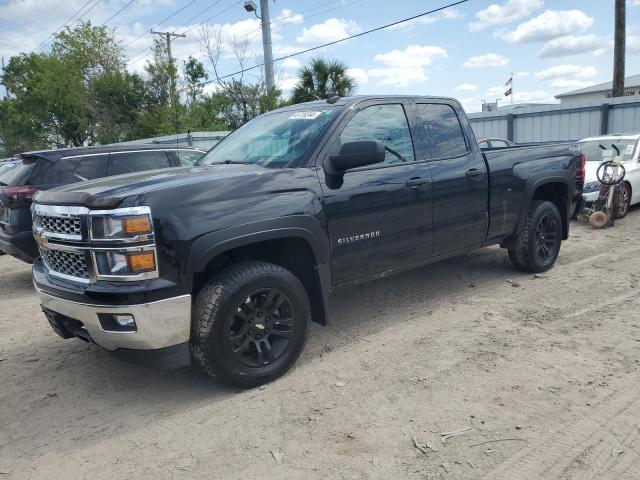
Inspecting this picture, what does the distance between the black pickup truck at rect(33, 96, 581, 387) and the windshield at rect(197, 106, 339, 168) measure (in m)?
0.02

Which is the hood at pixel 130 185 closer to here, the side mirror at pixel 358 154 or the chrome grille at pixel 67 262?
the chrome grille at pixel 67 262

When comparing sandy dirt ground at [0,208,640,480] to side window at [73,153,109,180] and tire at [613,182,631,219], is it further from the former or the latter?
tire at [613,182,631,219]

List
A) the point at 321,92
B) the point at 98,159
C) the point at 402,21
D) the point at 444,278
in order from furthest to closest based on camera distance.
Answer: the point at 321,92 → the point at 402,21 → the point at 98,159 → the point at 444,278

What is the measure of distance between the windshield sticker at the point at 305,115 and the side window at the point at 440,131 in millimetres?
1005

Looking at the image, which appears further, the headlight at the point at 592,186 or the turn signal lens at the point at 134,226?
the headlight at the point at 592,186

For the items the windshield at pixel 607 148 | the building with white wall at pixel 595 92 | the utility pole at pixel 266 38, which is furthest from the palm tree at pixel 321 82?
the building with white wall at pixel 595 92

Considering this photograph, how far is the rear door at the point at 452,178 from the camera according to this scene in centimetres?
463

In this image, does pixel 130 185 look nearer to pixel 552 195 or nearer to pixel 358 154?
pixel 358 154

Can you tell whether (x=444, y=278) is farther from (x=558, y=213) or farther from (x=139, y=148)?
(x=139, y=148)

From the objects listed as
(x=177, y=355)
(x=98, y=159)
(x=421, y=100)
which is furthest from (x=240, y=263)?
(x=98, y=159)

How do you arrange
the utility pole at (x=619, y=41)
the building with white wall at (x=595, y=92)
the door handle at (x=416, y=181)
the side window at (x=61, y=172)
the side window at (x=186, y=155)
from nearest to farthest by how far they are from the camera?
the door handle at (x=416, y=181)
the side window at (x=61, y=172)
the side window at (x=186, y=155)
the utility pole at (x=619, y=41)
the building with white wall at (x=595, y=92)

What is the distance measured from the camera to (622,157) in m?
9.89

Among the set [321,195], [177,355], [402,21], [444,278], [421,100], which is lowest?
[444,278]

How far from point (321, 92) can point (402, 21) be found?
389 cm
